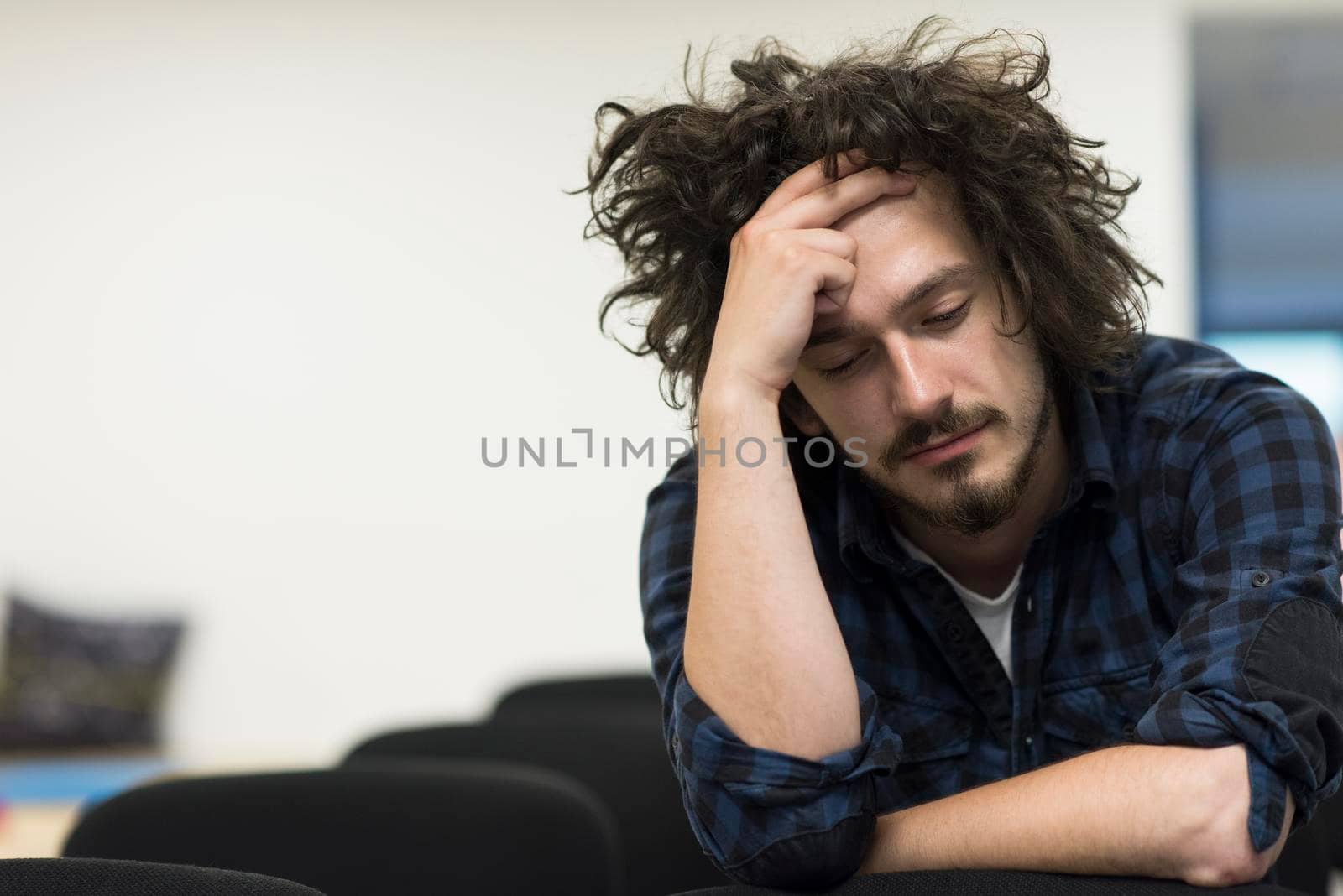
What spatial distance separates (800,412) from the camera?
1380mm

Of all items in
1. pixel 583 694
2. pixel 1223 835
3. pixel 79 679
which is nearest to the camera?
pixel 1223 835

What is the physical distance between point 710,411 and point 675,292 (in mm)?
297

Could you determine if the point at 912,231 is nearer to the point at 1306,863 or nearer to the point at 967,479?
the point at 967,479

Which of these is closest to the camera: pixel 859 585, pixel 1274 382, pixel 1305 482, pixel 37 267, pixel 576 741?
pixel 1305 482

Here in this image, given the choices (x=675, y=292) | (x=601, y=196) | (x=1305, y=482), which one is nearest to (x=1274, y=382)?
(x=1305, y=482)

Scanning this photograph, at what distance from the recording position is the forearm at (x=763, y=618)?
102 centimetres

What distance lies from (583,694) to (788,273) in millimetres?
1223

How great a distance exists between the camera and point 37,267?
386 centimetres

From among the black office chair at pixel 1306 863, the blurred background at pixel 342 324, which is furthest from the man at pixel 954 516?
the blurred background at pixel 342 324

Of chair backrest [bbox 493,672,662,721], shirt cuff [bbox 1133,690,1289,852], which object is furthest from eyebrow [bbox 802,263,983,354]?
chair backrest [bbox 493,672,662,721]

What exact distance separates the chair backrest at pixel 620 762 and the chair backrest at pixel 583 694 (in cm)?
45

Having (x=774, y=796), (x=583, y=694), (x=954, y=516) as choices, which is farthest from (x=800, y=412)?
(x=583, y=694)

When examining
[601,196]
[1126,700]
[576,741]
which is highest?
[601,196]

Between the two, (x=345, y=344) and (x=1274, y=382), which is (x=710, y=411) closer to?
(x=1274, y=382)
